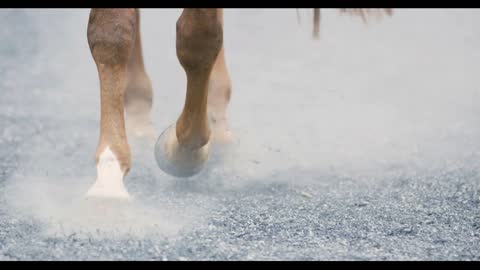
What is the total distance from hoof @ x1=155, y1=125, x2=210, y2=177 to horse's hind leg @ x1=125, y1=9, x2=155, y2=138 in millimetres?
867

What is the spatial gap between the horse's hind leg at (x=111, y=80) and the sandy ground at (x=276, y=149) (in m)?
0.19

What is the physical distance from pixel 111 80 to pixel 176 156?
75 cm

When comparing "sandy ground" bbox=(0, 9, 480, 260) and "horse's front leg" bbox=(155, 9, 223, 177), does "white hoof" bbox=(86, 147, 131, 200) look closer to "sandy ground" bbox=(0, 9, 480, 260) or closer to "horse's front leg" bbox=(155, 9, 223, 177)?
"sandy ground" bbox=(0, 9, 480, 260)

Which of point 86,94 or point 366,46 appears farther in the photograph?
point 366,46

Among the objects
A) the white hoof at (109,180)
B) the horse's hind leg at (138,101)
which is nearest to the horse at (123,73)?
the white hoof at (109,180)

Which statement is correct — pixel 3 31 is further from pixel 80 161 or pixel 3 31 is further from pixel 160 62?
pixel 80 161

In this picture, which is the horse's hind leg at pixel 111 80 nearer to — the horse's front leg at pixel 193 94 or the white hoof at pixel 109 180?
the white hoof at pixel 109 180

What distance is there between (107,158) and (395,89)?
415 cm

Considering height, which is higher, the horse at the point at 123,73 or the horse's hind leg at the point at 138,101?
the horse at the point at 123,73

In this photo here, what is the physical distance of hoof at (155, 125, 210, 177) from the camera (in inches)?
167

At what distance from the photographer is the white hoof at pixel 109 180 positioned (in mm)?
3531

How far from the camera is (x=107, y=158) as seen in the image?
3602 millimetres
